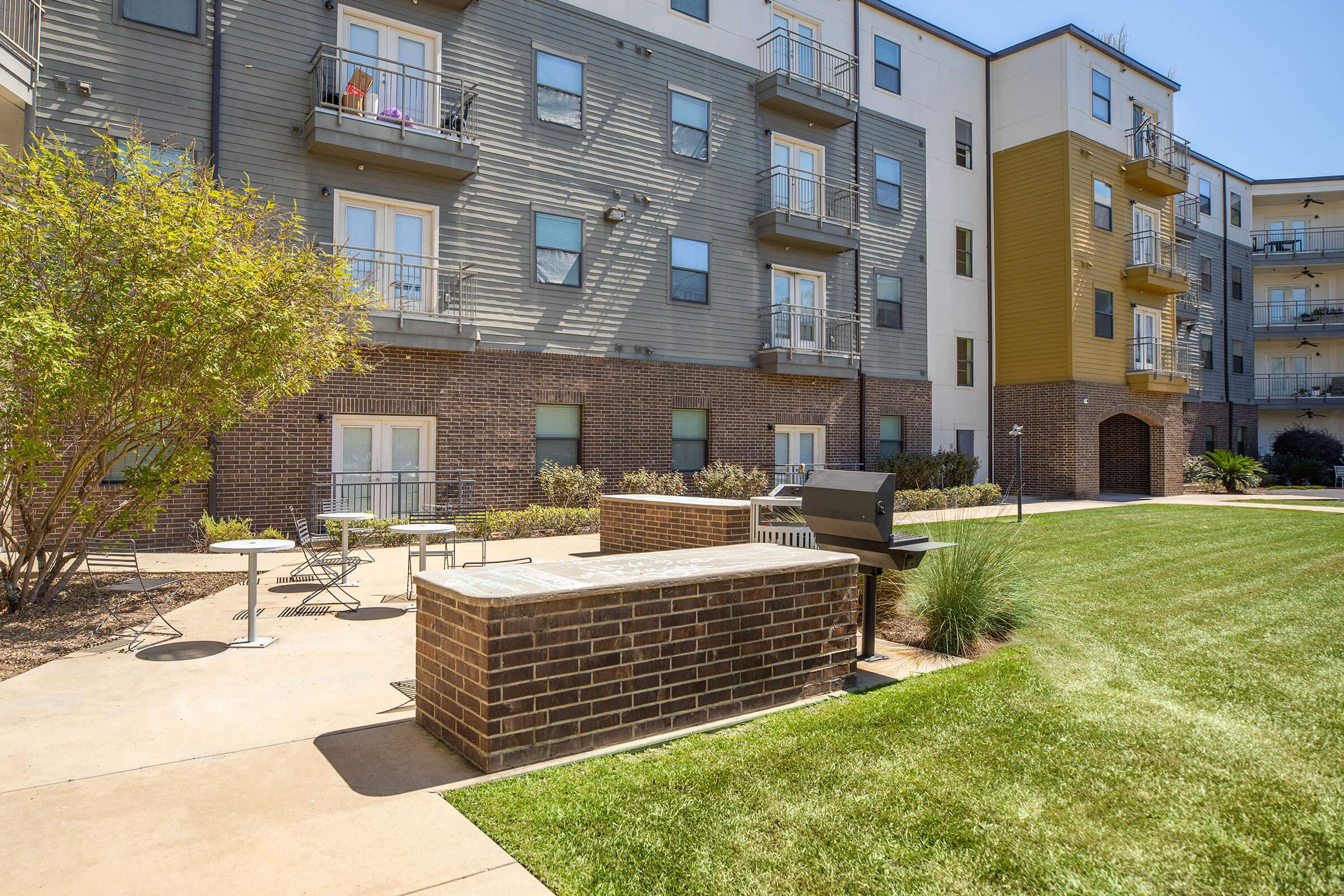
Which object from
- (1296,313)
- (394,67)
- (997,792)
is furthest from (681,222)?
Result: (1296,313)

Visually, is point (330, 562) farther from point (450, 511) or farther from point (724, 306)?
point (724, 306)

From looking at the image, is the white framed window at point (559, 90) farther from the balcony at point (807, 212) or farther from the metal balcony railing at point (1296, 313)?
the metal balcony railing at point (1296, 313)

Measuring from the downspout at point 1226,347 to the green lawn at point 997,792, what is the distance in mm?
31633

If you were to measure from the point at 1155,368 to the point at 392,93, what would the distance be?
75.3ft

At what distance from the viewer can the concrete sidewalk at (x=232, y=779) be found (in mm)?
2881

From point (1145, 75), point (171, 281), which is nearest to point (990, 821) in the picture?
point (171, 281)

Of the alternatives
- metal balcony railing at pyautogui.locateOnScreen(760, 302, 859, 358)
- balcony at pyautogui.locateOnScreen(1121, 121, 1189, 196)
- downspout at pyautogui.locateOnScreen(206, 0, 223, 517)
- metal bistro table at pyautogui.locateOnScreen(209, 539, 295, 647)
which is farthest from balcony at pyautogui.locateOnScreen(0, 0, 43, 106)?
balcony at pyautogui.locateOnScreen(1121, 121, 1189, 196)

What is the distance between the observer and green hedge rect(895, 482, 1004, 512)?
62.9 ft

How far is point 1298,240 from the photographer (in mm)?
35344

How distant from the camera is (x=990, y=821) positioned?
10.9 feet

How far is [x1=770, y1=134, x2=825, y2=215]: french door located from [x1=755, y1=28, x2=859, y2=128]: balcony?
71 cm

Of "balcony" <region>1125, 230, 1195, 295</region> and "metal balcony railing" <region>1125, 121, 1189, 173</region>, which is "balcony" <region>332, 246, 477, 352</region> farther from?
"metal balcony railing" <region>1125, 121, 1189, 173</region>

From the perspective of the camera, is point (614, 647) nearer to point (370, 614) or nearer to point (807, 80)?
point (370, 614)

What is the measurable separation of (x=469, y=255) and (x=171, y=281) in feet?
26.7
